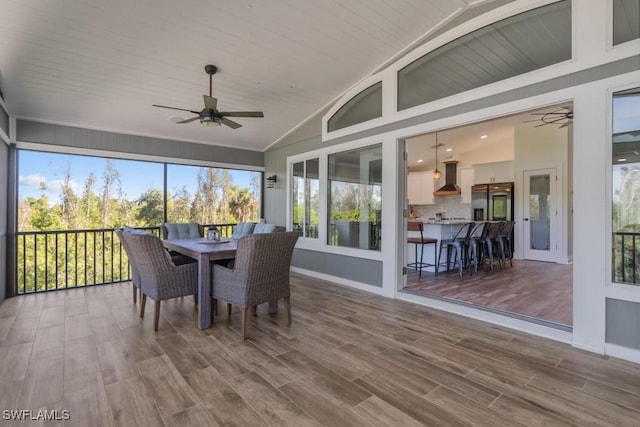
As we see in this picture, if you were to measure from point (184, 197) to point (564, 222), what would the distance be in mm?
8266

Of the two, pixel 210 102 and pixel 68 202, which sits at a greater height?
pixel 210 102

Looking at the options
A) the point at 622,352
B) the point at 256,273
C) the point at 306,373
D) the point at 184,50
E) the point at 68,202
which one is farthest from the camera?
the point at 68,202

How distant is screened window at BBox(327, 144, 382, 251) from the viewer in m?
4.38

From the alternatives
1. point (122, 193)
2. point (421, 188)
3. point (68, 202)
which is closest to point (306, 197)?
point (122, 193)

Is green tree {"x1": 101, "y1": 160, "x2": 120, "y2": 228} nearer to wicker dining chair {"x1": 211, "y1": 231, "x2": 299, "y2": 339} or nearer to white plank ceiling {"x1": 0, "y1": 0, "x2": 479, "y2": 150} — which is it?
white plank ceiling {"x1": 0, "y1": 0, "x2": 479, "y2": 150}

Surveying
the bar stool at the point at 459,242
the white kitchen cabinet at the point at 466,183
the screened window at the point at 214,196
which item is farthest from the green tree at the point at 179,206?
the white kitchen cabinet at the point at 466,183

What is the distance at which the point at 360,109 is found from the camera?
183 inches

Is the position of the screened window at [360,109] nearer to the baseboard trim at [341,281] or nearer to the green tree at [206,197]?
the baseboard trim at [341,281]

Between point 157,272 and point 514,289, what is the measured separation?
15.3 ft

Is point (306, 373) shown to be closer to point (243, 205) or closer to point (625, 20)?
point (625, 20)

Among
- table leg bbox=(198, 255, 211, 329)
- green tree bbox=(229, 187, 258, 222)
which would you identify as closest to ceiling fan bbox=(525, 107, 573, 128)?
table leg bbox=(198, 255, 211, 329)

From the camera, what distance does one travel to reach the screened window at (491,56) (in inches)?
110

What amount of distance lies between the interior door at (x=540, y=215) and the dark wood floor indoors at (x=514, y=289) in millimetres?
809

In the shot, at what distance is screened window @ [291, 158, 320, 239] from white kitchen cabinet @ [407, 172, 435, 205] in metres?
4.87
